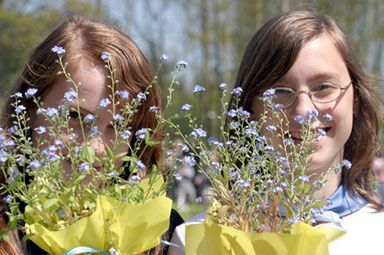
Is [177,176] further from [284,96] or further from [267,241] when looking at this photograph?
[284,96]

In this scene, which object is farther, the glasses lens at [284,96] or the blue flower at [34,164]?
the glasses lens at [284,96]

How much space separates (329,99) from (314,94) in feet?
0.17

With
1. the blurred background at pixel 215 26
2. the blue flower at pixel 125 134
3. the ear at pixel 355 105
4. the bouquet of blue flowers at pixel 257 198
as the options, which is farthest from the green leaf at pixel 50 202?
the blurred background at pixel 215 26

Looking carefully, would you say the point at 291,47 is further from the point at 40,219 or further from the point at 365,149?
the point at 40,219

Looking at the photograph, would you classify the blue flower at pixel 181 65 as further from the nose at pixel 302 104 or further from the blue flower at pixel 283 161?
the nose at pixel 302 104

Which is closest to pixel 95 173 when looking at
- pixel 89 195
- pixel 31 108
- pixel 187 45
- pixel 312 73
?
pixel 89 195

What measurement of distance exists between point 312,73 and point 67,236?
0.96 m

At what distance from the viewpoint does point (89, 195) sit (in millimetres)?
2037

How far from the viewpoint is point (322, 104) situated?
2.57 metres

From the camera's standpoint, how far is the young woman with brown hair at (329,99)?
2.57 metres

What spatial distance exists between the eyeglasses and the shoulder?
0.40m

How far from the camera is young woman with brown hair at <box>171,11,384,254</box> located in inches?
101

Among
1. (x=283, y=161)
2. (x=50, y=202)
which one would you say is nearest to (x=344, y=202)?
(x=283, y=161)

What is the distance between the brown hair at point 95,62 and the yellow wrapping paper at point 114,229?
52 cm
